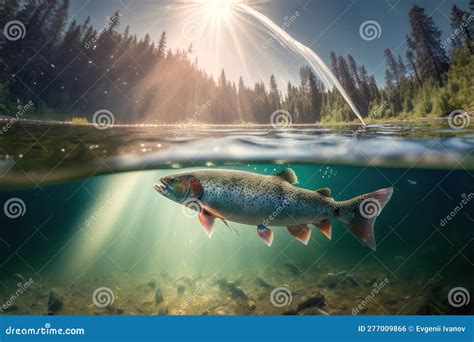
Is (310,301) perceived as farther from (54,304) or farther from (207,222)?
(54,304)

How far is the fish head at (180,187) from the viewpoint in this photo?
4.68 meters

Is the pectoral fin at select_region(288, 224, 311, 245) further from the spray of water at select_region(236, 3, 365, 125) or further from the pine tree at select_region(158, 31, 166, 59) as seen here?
the pine tree at select_region(158, 31, 166, 59)

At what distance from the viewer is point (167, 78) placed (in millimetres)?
9078

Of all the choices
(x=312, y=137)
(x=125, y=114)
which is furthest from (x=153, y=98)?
(x=312, y=137)

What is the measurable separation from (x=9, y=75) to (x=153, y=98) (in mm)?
3518

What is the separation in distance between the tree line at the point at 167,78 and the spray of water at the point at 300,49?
0.17 meters

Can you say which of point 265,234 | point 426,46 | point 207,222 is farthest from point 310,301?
point 426,46

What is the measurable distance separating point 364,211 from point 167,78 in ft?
20.2

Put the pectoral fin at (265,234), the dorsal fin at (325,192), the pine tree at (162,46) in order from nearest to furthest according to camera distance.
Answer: the pectoral fin at (265,234) < the dorsal fin at (325,192) < the pine tree at (162,46)

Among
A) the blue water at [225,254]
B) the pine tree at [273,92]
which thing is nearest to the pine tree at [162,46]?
the pine tree at [273,92]

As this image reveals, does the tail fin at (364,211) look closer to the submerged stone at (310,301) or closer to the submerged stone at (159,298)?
→ the submerged stone at (310,301)

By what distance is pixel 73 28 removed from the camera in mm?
8547

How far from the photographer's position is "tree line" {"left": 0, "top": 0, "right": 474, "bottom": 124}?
8.63 metres

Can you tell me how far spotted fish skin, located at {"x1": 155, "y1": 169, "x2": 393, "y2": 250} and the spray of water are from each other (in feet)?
15.2
